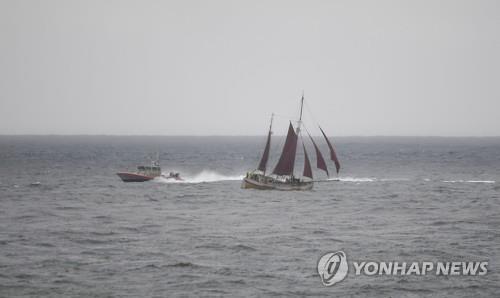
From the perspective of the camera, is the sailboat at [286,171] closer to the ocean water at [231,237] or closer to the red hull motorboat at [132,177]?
the ocean water at [231,237]

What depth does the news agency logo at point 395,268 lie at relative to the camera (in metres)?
40.2

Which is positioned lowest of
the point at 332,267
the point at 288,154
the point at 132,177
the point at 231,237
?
the point at 332,267

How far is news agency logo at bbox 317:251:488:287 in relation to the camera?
40188mm

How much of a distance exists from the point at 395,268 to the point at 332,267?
3.89m

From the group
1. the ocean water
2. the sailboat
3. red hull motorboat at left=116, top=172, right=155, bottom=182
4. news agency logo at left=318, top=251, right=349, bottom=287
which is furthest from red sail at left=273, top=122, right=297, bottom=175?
news agency logo at left=318, top=251, right=349, bottom=287

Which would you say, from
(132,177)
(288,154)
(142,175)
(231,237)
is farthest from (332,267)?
(142,175)

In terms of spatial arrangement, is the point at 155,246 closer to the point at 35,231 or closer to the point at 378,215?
the point at 35,231

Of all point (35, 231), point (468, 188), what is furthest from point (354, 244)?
point (468, 188)

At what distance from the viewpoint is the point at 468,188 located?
92125 mm

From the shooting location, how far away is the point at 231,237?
51.7 meters

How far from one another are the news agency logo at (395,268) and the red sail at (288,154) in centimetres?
→ 3754

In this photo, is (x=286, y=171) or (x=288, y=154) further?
(x=286, y=171)

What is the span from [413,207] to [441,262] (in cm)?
2877

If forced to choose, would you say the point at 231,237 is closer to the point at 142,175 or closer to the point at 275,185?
the point at 275,185
